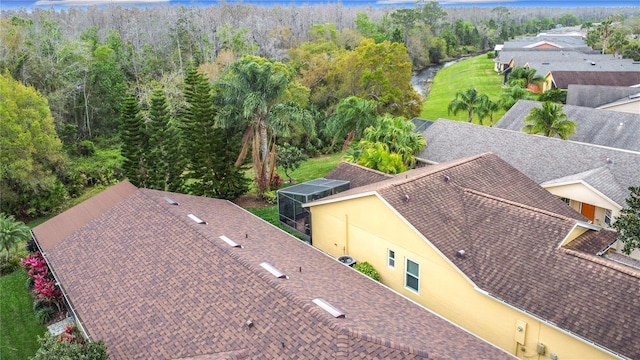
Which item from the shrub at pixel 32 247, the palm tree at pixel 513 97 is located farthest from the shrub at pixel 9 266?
the palm tree at pixel 513 97

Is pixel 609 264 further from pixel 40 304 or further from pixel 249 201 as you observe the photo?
pixel 249 201

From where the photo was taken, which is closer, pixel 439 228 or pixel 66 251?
pixel 439 228

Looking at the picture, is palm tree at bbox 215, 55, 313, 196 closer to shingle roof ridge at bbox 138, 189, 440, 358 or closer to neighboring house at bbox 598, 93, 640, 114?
shingle roof ridge at bbox 138, 189, 440, 358

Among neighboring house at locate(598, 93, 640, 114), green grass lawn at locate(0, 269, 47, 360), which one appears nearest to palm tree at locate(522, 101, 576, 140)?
neighboring house at locate(598, 93, 640, 114)

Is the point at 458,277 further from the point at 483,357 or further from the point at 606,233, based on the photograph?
the point at 606,233

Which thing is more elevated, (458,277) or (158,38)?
(158,38)

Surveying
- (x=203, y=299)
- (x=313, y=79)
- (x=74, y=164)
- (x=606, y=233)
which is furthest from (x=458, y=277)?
(x=313, y=79)
